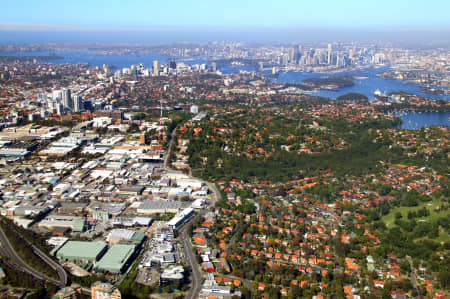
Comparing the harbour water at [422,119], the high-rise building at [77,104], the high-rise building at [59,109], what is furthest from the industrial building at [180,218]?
the harbour water at [422,119]

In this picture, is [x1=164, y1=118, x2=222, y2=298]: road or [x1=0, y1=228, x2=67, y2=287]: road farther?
[x1=0, y1=228, x2=67, y2=287]: road

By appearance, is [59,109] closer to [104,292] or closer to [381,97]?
[104,292]

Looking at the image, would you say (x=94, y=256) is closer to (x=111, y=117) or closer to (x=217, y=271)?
(x=217, y=271)

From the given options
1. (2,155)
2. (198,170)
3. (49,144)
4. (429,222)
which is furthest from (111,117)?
(429,222)

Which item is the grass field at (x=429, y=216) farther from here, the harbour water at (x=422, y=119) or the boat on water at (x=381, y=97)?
the boat on water at (x=381, y=97)

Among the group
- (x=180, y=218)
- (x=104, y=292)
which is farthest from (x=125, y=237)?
(x=104, y=292)

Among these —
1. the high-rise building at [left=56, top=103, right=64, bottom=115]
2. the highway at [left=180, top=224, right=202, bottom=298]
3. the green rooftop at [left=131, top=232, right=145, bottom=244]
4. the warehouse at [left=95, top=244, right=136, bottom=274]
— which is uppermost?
the high-rise building at [left=56, top=103, right=64, bottom=115]

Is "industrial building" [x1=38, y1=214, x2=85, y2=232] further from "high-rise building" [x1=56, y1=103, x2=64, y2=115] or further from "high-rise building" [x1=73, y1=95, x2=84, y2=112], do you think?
"high-rise building" [x1=73, y1=95, x2=84, y2=112]

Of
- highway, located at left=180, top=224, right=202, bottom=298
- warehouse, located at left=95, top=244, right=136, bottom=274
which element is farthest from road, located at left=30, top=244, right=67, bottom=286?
highway, located at left=180, top=224, right=202, bottom=298
